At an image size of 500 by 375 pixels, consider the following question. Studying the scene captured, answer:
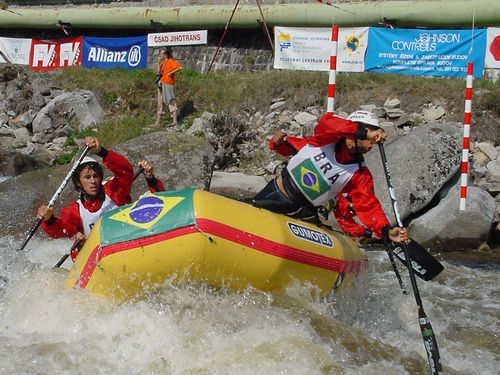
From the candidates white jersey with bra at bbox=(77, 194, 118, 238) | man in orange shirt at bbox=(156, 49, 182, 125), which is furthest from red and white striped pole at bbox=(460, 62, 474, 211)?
man in orange shirt at bbox=(156, 49, 182, 125)

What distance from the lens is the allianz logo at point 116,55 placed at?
17.1 metres

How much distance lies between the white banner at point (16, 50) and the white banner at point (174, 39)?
4312 mm

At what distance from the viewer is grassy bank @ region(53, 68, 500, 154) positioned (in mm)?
11477

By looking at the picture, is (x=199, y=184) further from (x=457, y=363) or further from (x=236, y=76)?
(x=236, y=76)

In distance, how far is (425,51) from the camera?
12.5 meters

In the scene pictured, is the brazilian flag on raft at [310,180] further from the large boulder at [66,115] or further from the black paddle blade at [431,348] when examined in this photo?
the large boulder at [66,115]

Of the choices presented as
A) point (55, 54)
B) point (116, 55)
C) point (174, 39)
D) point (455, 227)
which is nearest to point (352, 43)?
point (174, 39)

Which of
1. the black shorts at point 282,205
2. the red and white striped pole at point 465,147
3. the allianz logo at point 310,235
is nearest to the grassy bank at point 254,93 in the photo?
the red and white striped pole at point 465,147

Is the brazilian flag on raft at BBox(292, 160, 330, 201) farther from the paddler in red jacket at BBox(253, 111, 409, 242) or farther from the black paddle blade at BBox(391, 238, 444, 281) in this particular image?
the black paddle blade at BBox(391, 238, 444, 281)

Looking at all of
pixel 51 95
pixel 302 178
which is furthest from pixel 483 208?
pixel 51 95

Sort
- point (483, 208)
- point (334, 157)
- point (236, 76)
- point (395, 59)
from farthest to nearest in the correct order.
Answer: point (236, 76), point (395, 59), point (483, 208), point (334, 157)

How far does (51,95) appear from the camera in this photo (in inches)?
Answer: 628

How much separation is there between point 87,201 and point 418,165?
450cm

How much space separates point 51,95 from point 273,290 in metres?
12.2
